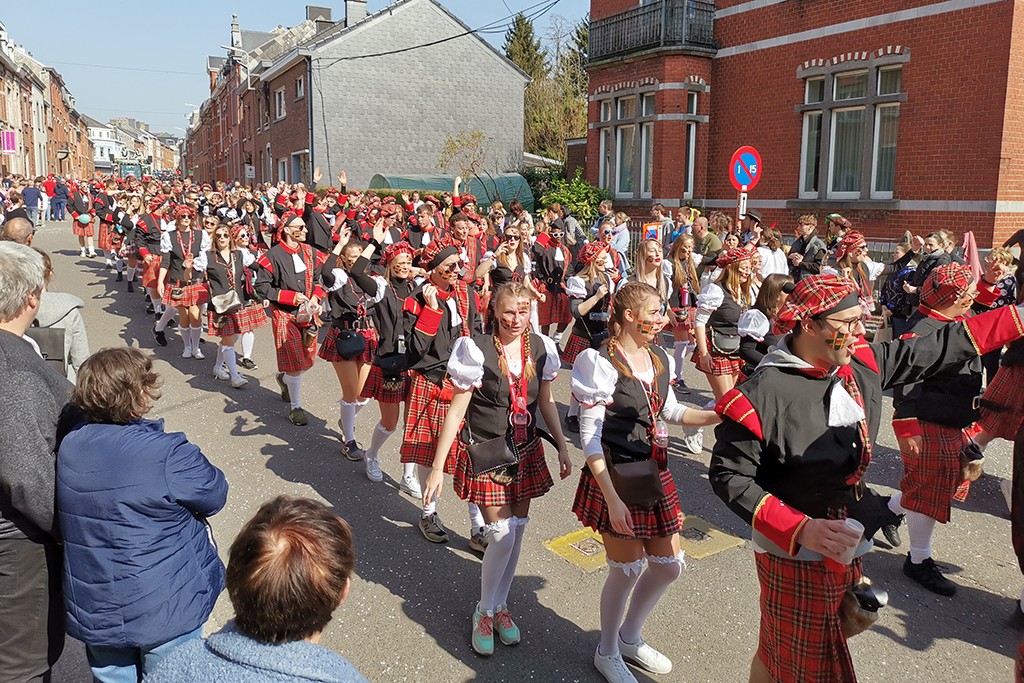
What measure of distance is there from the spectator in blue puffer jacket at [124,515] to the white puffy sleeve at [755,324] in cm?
434

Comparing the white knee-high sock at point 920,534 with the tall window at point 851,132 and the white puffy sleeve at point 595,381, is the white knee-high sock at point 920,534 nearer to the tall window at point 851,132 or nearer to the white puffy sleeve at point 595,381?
the white puffy sleeve at point 595,381

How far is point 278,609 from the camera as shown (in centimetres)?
175

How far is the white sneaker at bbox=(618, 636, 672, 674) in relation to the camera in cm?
376

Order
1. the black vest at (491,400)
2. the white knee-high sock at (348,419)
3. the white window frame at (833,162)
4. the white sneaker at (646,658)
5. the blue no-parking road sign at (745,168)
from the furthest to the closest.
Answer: the white window frame at (833,162)
the blue no-parking road sign at (745,168)
the white knee-high sock at (348,419)
the black vest at (491,400)
the white sneaker at (646,658)

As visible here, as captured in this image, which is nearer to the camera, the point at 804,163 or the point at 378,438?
the point at 378,438

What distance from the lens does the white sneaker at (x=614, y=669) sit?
3.63 metres

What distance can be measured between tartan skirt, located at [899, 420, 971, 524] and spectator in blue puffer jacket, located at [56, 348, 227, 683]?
399 centimetres

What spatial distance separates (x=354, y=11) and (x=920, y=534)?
36368 mm

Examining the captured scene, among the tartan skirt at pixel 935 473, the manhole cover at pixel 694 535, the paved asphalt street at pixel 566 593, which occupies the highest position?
the tartan skirt at pixel 935 473

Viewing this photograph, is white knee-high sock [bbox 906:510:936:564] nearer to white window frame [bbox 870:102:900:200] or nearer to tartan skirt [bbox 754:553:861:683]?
tartan skirt [bbox 754:553:861:683]

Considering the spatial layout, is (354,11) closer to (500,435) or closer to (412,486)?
(412,486)

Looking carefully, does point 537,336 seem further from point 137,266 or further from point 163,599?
point 137,266

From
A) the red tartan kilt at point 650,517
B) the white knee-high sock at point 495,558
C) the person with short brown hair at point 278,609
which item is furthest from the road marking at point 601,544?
the person with short brown hair at point 278,609

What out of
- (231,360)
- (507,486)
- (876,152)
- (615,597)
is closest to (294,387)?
(231,360)
